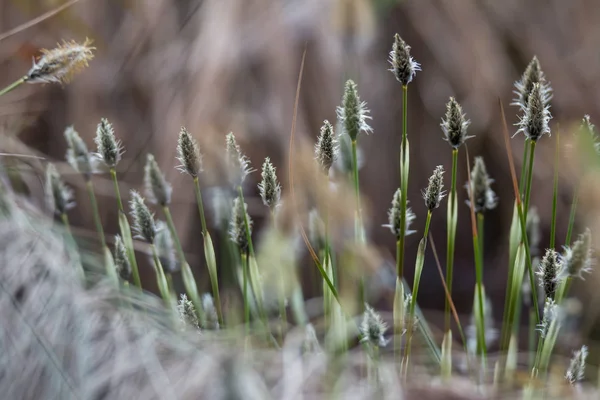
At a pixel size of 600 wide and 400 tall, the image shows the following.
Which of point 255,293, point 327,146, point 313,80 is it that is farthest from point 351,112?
point 313,80

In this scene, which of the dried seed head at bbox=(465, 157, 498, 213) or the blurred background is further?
the blurred background

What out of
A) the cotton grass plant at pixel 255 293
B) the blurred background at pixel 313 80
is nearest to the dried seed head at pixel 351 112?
the cotton grass plant at pixel 255 293

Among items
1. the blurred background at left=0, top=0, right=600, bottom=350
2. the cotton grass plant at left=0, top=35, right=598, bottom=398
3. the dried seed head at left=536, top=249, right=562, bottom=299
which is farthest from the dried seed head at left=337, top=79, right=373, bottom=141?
the blurred background at left=0, top=0, right=600, bottom=350

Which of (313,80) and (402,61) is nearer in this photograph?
(402,61)

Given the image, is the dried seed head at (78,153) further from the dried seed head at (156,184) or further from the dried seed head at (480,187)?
the dried seed head at (480,187)

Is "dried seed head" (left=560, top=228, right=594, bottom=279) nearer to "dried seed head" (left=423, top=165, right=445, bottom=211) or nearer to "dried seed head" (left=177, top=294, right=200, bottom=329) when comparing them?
"dried seed head" (left=423, top=165, right=445, bottom=211)

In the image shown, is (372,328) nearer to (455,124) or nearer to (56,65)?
(455,124)

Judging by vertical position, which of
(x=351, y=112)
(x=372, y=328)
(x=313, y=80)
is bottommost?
(x=372, y=328)

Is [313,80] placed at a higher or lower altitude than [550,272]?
higher
